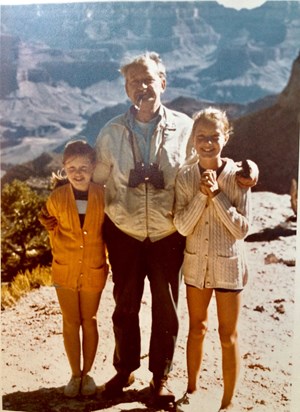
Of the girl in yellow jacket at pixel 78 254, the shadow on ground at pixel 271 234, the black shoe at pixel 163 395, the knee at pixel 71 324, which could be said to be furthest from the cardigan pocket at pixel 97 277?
the shadow on ground at pixel 271 234

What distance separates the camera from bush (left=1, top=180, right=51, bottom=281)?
8.57 ft

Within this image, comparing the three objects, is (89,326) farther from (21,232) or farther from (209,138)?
(209,138)

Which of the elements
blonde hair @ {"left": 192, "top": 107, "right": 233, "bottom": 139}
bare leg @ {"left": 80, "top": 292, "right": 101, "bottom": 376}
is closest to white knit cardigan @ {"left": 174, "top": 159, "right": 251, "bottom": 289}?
blonde hair @ {"left": 192, "top": 107, "right": 233, "bottom": 139}

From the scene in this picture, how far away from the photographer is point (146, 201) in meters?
2.39

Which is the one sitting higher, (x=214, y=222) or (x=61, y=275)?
(x=214, y=222)

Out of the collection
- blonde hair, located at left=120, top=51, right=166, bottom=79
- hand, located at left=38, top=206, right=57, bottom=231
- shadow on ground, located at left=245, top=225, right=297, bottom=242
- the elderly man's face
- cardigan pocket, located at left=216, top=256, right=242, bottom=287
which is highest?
blonde hair, located at left=120, top=51, right=166, bottom=79

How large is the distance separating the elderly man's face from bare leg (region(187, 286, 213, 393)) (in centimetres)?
65

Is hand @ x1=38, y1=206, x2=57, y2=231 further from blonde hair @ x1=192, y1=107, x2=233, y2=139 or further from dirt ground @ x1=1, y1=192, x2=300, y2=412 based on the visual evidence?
blonde hair @ x1=192, y1=107, x2=233, y2=139

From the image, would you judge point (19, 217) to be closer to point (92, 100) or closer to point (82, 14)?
point (92, 100)

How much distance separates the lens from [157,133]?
238 cm

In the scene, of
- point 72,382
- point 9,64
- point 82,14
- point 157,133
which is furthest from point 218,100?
point 72,382

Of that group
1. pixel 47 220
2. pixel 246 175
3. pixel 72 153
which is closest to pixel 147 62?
pixel 72 153

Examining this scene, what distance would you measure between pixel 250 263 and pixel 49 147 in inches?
32.8

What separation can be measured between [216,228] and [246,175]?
203 millimetres
